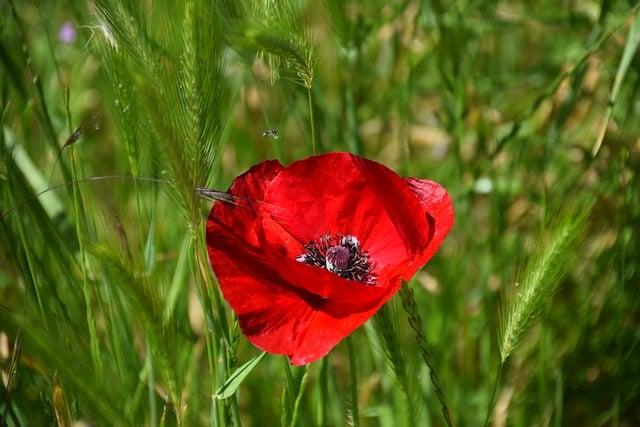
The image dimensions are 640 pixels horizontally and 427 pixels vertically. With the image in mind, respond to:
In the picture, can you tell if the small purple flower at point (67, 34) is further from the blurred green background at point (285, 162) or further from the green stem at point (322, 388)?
the green stem at point (322, 388)

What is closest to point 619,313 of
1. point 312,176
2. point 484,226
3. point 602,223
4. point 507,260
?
point 507,260

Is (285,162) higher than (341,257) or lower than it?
lower

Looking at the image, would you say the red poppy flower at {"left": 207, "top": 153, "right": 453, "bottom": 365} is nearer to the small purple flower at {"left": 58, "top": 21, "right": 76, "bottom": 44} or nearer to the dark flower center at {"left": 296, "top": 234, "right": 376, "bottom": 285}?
the dark flower center at {"left": 296, "top": 234, "right": 376, "bottom": 285}

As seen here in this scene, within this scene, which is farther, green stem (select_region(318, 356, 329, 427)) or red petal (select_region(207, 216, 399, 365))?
green stem (select_region(318, 356, 329, 427))

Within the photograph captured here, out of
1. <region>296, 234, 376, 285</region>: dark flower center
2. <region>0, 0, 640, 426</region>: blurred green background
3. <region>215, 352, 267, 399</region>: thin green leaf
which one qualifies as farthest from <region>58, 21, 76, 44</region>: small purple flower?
<region>215, 352, 267, 399</region>: thin green leaf

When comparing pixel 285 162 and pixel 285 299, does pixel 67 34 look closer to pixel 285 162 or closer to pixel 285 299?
pixel 285 162

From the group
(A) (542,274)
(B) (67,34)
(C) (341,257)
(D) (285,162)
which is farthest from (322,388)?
(B) (67,34)

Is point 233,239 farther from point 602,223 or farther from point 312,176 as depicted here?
point 602,223
